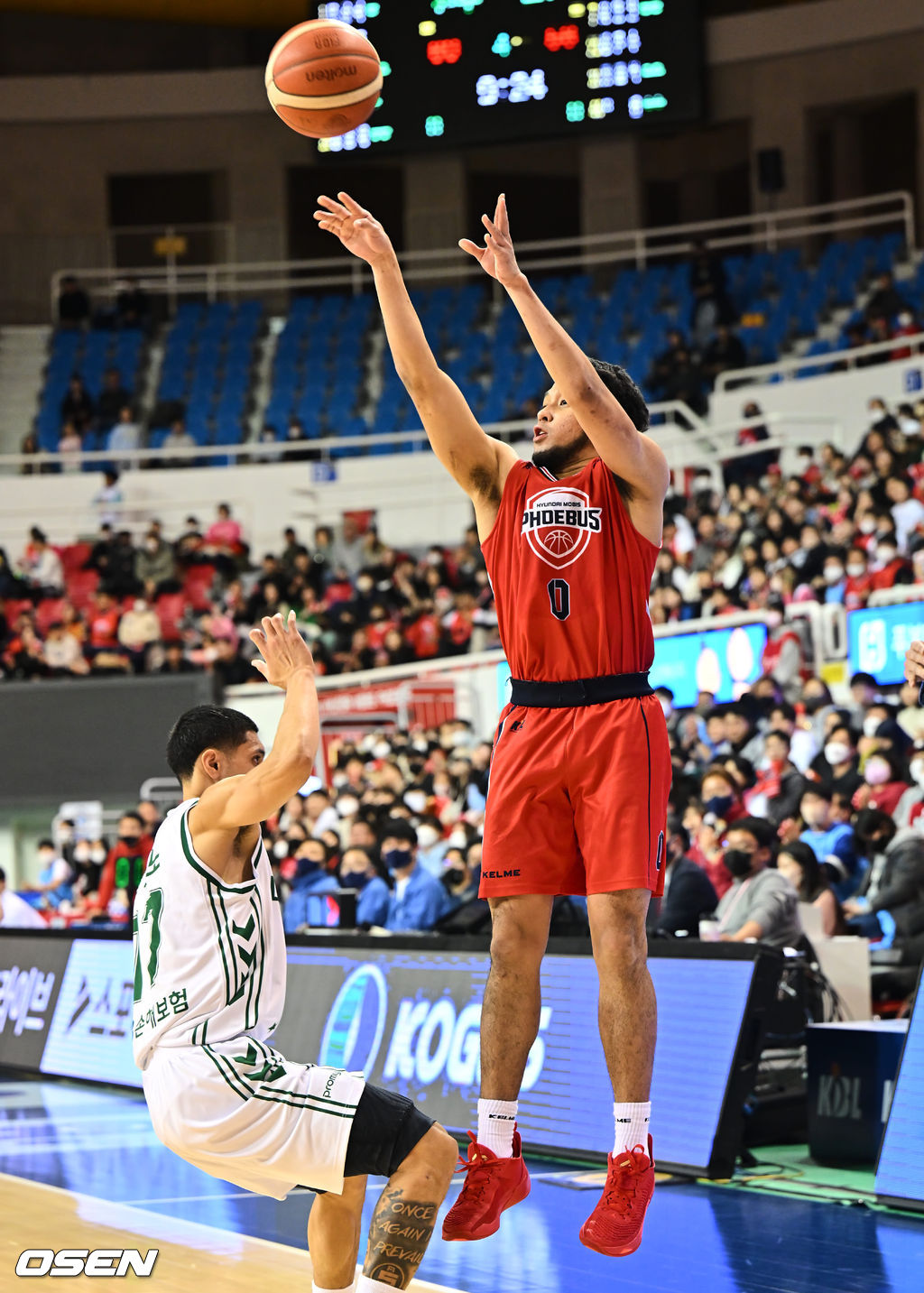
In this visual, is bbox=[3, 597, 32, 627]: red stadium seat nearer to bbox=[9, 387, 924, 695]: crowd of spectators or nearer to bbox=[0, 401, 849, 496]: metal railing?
bbox=[9, 387, 924, 695]: crowd of spectators

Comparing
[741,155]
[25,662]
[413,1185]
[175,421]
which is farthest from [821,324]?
[413,1185]

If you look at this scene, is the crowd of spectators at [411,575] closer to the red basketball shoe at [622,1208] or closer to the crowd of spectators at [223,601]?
the crowd of spectators at [223,601]

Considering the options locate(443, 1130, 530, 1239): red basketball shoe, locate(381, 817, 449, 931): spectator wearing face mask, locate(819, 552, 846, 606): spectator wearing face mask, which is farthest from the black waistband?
locate(819, 552, 846, 606): spectator wearing face mask

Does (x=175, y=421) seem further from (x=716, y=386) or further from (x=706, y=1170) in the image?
(x=706, y=1170)

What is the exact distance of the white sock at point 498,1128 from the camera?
452cm

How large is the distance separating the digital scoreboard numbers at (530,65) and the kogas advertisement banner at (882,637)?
10.3m

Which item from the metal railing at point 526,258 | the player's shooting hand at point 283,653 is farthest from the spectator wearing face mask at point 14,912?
the metal railing at point 526,258

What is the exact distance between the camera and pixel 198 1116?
454cm

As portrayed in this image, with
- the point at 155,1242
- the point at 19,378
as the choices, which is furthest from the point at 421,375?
the point at 19,378

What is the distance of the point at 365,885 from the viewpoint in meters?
12.2

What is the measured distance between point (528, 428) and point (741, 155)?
921cm

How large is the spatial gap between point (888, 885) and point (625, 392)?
19.4 feet

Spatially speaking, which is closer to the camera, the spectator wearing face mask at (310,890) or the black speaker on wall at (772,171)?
the spectator wearing face mask at (310,890)

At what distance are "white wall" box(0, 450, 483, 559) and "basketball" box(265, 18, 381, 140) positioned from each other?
17.3 meters
